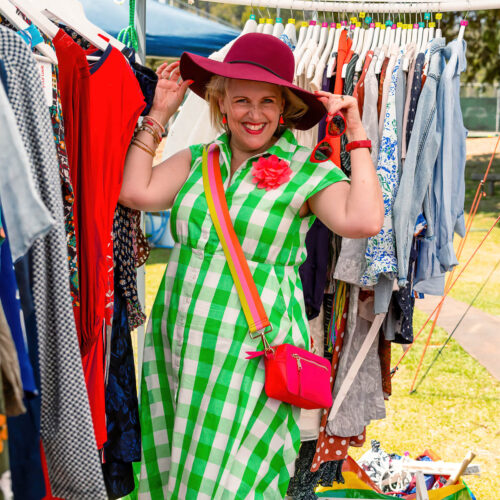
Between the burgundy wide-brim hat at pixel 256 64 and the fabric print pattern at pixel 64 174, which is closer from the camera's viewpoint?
the fabric print pattern at pixel 64 174

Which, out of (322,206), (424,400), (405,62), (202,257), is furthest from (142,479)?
(424,400)

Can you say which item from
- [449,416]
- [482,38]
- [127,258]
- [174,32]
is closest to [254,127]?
[127,258]

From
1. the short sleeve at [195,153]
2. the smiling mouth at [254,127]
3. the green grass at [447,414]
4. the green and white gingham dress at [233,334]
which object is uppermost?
the smiling mouth at [254,127]

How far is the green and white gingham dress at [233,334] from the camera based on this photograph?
231 cm

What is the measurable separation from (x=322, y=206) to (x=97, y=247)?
742 mm

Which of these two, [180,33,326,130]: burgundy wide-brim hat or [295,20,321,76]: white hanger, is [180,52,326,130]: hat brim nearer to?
[180,33,326,130]: burgundy wide-brim hat

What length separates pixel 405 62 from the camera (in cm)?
289

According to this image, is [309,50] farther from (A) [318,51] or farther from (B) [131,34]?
(B) [131,34]

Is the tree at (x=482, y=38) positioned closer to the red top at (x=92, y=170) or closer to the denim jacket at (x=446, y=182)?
the denim jacket at (x=446, y=182)

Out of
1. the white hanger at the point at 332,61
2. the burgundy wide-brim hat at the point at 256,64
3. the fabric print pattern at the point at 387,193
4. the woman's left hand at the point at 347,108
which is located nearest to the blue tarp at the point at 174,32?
the white hanger at the point at 332,61

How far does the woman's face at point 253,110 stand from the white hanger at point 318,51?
545mm

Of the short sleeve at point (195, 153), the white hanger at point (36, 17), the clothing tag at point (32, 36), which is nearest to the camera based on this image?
the clothing tag at point (32, 36)

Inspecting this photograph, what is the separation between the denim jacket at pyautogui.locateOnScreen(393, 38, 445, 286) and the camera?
9.15 ft

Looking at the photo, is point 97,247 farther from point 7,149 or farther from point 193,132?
point 193,132
